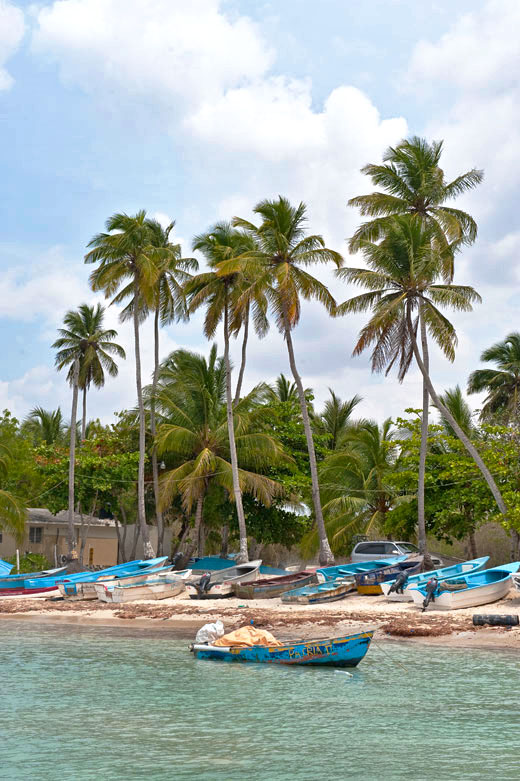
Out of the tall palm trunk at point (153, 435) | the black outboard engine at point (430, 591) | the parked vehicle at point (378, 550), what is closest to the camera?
the black outboard engine at point (430, 591)

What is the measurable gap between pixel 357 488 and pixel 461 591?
47.9 feet

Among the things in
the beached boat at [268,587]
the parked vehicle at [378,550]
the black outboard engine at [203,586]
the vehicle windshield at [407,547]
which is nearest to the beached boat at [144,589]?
the black outboard engine at [203,586]

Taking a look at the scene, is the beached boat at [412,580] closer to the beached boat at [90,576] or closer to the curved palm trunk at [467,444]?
the curved palm trunk at [467,444]

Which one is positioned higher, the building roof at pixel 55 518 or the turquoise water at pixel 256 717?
the building roof at pixel 55 518

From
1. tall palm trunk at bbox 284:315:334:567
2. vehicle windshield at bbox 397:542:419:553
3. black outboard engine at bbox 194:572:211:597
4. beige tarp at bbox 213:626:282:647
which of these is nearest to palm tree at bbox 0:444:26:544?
black outboard engine at bbox 194:572:211:597

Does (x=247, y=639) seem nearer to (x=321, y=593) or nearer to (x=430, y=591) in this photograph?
(x=430, y=591)

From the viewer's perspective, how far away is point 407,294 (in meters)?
29.8

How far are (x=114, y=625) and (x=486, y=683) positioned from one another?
1331 centimetres

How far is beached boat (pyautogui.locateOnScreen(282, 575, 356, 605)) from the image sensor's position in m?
25.3

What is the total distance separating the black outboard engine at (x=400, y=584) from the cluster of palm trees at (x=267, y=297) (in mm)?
5905

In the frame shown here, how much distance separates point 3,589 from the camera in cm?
3256

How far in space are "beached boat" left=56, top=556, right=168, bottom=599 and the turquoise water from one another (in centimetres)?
1061

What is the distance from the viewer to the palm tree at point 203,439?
35.7 metres

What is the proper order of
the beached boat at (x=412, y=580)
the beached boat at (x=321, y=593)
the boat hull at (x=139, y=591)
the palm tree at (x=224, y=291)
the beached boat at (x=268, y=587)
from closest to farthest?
the beached boat at (x=412, y=580) → the beached boat at (x=321, y=593) → the beached boat at (x=268, y=587) → the boat hull at (x=139, y=591) → the palm tree at (x=224, y=291)
